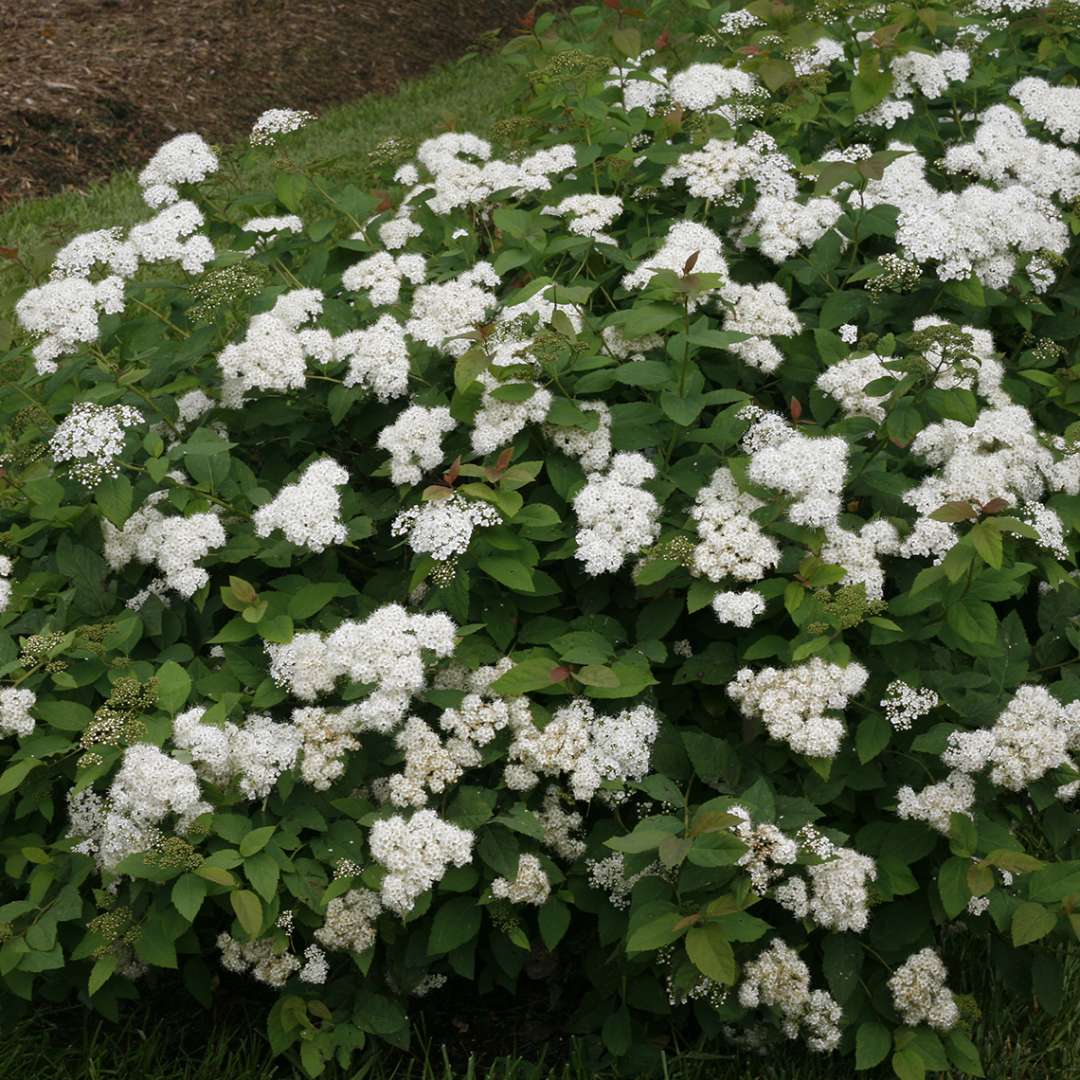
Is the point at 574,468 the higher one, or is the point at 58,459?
the point at 58,459

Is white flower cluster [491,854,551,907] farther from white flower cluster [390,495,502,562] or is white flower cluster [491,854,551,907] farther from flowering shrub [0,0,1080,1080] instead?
white flower cluster [390,495,502,562]

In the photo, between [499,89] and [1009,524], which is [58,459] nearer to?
[1009,524]

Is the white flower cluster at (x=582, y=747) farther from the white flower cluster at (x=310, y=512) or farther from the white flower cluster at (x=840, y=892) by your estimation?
the white flower cluster at (x=310, y=512)

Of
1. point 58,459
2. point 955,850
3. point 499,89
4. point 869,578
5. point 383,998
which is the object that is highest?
point 58,459

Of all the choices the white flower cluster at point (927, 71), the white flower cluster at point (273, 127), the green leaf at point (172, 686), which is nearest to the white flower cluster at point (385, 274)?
the white flower cluster at point (273, 127)

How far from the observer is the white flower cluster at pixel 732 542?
2.70 m

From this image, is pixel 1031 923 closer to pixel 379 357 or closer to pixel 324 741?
pixel 324 741

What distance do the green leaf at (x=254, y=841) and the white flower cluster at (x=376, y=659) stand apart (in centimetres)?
29

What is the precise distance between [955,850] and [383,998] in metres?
1.27

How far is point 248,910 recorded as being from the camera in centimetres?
246

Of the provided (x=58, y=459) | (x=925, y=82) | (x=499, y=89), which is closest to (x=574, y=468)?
(x=58, y=459)

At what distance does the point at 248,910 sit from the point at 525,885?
554mm

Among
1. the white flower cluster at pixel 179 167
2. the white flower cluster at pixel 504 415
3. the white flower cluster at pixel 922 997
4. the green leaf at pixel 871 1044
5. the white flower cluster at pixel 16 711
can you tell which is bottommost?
the green leaf at pixel 871 1044

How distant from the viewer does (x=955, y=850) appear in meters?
2.60
